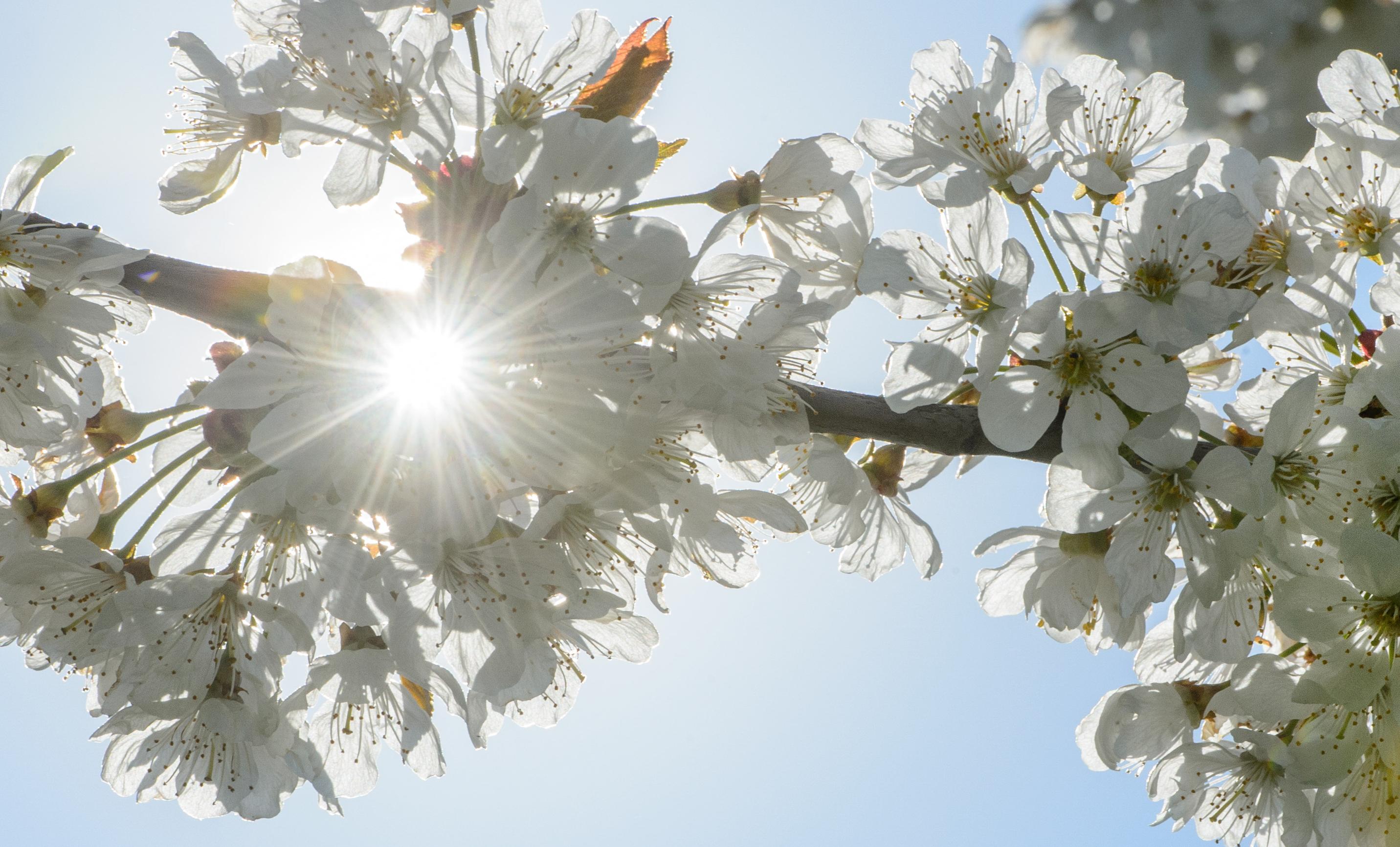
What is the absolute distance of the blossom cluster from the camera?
1.58 m

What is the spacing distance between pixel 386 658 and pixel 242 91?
3.58 feet

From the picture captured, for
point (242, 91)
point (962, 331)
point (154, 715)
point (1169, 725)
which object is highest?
point (242, 91)

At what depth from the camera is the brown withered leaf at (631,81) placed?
1940 mm

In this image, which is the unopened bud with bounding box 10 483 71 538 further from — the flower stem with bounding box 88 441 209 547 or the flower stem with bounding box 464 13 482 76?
the flower stem with bounding box 464 13 482 76

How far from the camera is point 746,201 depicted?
6.63 feet

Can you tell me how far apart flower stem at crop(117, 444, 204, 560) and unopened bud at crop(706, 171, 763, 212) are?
1.11m

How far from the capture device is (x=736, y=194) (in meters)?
2.02

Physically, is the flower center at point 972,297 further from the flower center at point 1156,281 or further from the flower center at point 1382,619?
the flower center at point 1382,619

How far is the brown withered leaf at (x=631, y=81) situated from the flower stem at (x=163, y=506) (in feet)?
3.36

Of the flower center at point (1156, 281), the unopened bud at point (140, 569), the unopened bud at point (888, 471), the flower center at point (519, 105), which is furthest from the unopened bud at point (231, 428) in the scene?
the flower center at point (1156, 281)

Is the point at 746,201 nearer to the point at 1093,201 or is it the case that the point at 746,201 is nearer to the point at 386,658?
the point at 1093,201

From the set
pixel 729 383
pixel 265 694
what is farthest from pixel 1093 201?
pixel 265 694

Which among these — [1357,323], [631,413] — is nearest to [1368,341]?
[1357,323]

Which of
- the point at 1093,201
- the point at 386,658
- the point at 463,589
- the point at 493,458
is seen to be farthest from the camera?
the point at 1093,201
